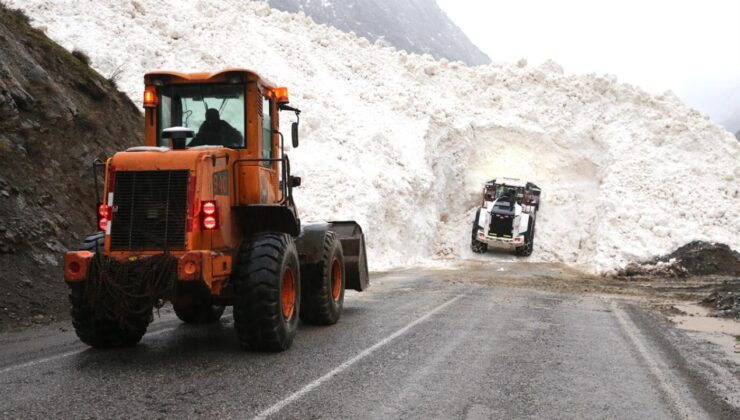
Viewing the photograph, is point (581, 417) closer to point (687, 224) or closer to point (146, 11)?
point (687, 224)

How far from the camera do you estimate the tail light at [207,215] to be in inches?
279

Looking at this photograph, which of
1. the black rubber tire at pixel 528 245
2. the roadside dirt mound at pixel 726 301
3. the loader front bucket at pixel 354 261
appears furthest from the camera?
the black rubber tire at pixel 528 245

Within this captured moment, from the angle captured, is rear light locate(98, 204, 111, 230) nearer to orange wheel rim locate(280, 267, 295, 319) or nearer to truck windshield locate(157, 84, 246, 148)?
truck windshield locate(157, 84, 246, 148)

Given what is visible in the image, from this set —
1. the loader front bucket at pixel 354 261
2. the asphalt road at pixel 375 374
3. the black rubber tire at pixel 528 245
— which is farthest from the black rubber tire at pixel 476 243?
the asphalt road at pixel 375 374

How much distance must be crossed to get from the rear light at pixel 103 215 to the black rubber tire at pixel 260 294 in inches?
58.9

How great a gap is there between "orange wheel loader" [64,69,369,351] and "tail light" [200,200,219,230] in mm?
11

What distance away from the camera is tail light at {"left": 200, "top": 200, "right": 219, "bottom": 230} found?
7.09m

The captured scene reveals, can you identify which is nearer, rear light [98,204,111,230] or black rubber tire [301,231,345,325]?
rear light [98,204,111,230]

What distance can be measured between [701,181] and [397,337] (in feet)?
84.0

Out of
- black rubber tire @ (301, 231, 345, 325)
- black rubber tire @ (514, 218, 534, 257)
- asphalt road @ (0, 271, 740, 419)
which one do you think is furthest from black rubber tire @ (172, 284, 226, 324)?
black rubber tire @ (514, 218, 534, 257)

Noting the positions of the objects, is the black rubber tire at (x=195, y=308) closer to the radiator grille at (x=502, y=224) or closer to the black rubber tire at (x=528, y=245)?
the radiator grille at (x=502, y=224)

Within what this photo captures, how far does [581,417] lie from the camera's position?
5410mm

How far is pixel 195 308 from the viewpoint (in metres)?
9.36

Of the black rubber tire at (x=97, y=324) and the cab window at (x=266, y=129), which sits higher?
the cab window at (x=266, y=129)
